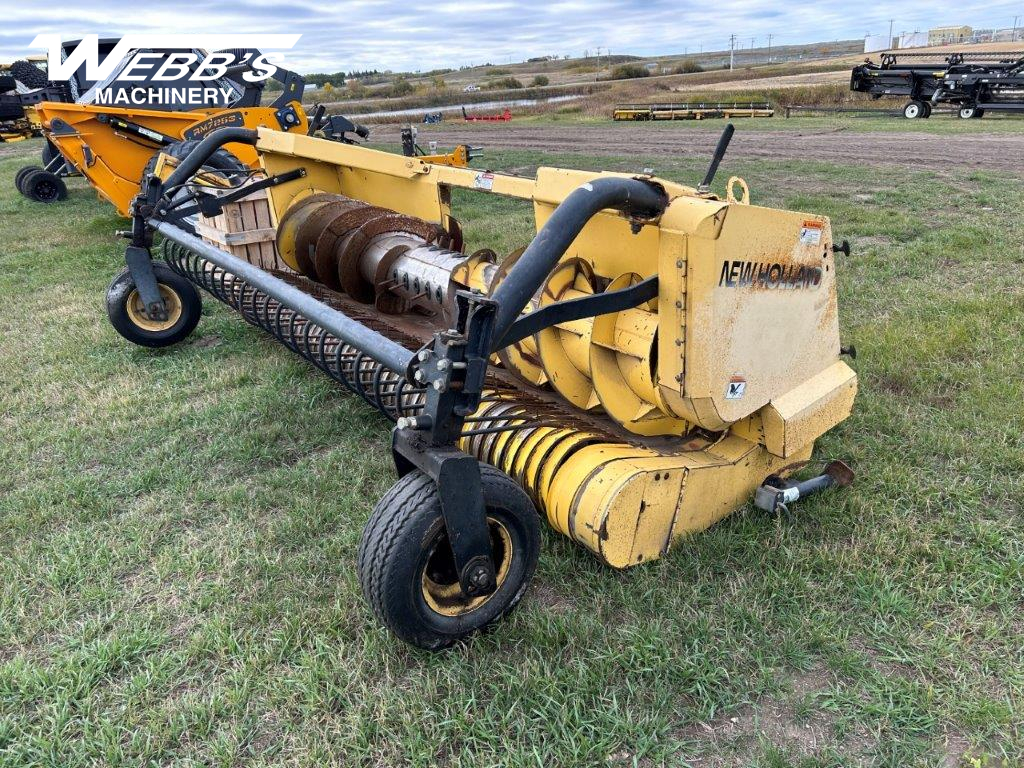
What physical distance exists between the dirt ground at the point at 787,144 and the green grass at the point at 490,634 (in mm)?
10326

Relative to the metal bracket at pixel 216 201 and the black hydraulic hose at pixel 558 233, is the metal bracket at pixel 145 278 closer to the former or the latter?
the metal bracket at pixel 216 201

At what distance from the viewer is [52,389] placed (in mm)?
4676

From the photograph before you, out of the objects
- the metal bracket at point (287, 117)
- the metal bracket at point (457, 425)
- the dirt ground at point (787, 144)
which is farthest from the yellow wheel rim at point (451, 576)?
the dirt ground at point (787, 144)

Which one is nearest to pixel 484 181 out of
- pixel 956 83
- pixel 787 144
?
pixel 787 144

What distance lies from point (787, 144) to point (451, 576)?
54.0ft

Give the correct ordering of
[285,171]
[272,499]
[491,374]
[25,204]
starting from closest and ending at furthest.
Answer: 1. [272,499]
2. [491,374]
3. [285,171]
4. [25,204]

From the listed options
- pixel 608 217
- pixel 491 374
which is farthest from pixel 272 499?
pixel 608 217

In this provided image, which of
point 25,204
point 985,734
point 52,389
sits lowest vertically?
point 985,734

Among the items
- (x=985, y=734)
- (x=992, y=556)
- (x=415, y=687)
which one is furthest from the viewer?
(x=992, y=556)

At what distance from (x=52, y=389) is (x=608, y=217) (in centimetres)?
368

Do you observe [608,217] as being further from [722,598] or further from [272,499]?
[272,499]

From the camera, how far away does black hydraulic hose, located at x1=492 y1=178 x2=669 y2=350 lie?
7.17 feet

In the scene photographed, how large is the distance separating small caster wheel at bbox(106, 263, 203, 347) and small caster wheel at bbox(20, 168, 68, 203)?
949 cm

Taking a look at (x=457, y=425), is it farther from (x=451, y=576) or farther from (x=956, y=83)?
(x=956, y=83)
